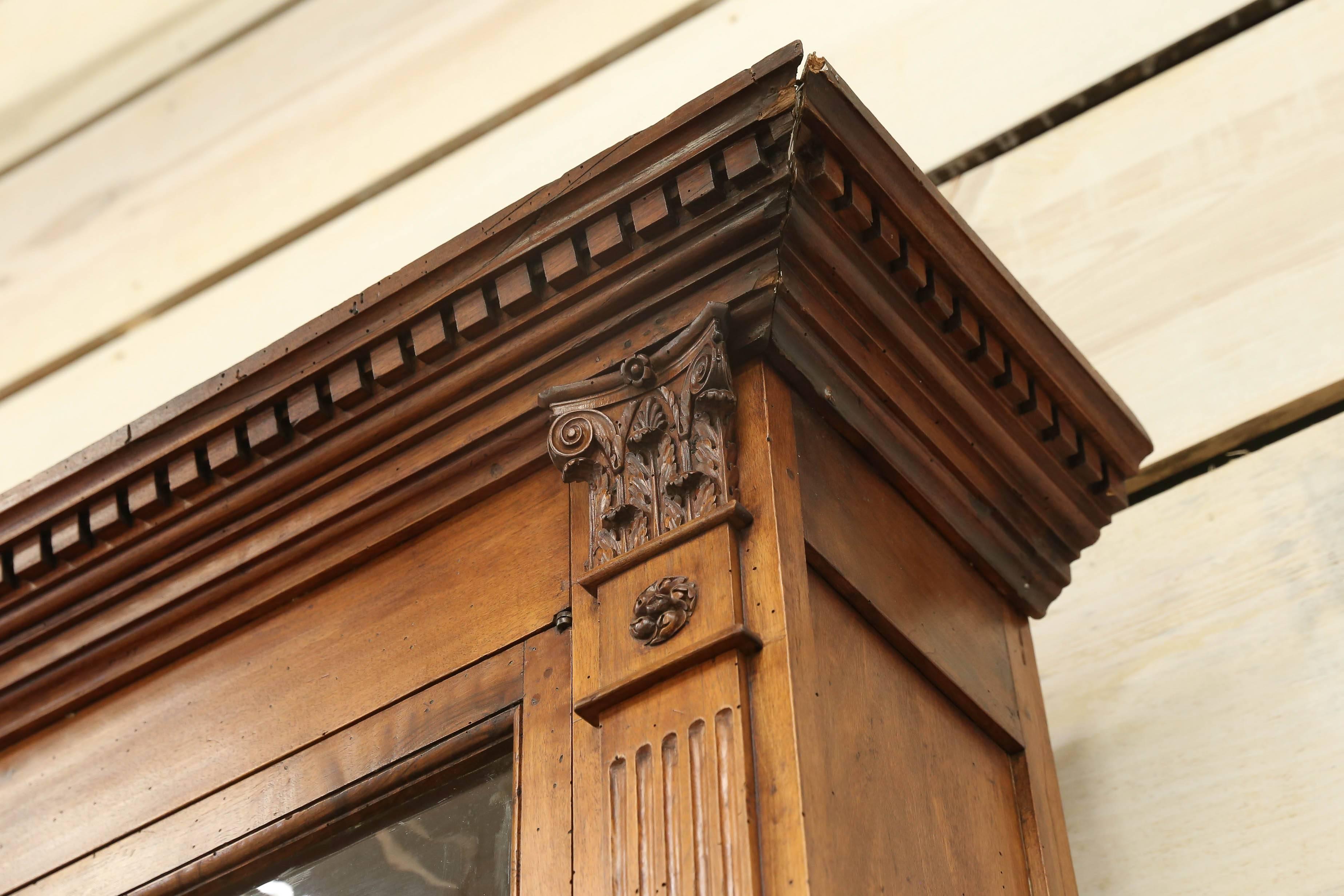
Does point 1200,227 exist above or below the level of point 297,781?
above

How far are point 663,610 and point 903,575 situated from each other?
0.48 feet

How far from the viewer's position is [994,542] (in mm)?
851

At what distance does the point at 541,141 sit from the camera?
5.10ft

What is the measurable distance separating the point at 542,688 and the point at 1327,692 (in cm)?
53

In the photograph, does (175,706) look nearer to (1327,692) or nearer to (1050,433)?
(1050,433)

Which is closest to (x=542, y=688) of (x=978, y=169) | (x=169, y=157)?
(x=978, y=169)

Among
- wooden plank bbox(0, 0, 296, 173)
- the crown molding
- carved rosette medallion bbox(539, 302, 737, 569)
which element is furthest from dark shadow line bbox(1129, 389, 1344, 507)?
wooden plank bbox(0, 0, 296, 173)

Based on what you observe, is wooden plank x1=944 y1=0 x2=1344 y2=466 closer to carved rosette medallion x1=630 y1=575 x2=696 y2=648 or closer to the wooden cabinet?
the wooden cabinet

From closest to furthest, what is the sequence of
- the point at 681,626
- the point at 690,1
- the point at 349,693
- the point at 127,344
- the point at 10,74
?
the point at 681,626
the point at 349,693
the point at 690,1
the point at 127,344
the point at 10,74

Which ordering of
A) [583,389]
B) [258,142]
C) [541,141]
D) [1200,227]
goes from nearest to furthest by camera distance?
[583,389] < [1200,227] < [541,141] < [258,142]

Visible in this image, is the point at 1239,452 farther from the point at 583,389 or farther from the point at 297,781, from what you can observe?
the point at 297,781

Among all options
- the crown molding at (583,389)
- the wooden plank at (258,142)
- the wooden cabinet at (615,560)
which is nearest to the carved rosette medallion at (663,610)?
the wooden cabinet at (615,560)

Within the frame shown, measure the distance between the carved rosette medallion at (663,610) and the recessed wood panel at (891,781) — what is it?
5cm

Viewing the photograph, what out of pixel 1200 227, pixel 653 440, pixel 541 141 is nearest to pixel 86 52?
pixel 541 141
